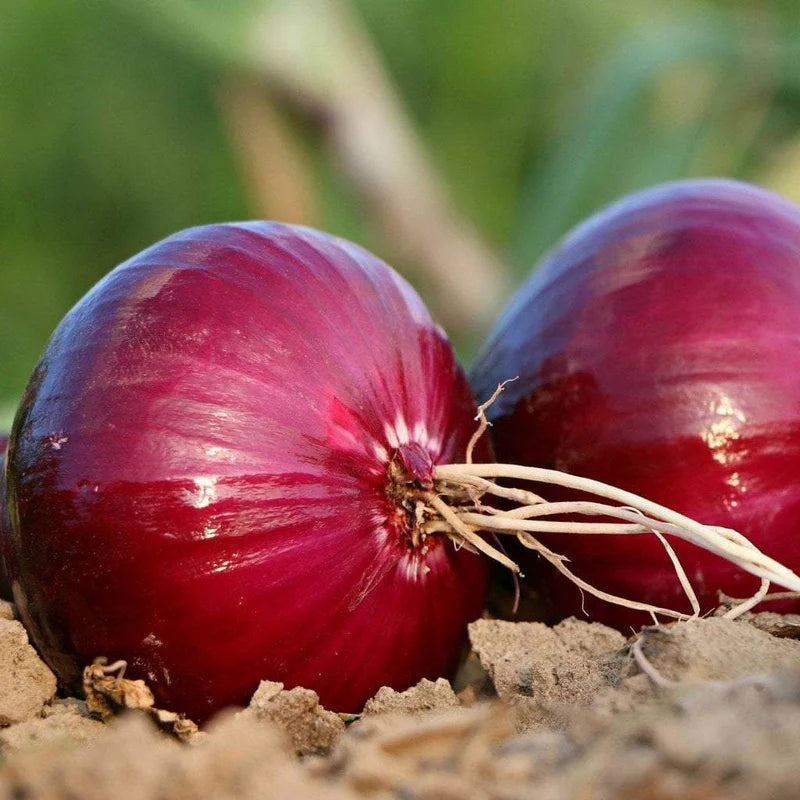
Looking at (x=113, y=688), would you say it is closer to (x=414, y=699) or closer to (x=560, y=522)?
(x=414, y=699)

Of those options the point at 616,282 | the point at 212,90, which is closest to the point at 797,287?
the point at 616,282

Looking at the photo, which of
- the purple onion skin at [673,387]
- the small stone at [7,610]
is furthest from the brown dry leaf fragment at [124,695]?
the purple onion skin at [673,387]

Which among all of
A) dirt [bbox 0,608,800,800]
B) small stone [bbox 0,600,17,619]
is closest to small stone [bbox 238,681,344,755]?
dirt [bbox 0,608,800,800]

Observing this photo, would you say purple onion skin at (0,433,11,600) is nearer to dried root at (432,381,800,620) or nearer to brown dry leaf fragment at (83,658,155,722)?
brown dry leaf fragment at (83,658,155,722)

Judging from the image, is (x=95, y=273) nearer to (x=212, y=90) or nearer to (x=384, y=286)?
(x=212, y=90)

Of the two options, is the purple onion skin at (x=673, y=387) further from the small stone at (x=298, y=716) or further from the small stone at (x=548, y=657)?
the small stone at (x=298, y=716)
